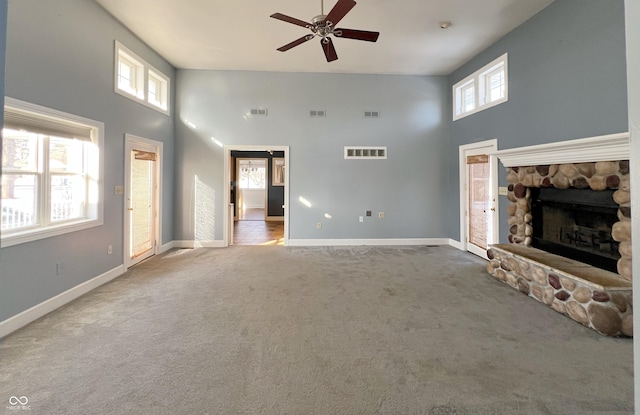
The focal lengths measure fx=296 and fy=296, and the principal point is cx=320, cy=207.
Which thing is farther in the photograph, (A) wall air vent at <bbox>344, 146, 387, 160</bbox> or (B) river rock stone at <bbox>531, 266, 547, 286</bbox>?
(A) wall air vent at <bbox>344, 146, 387, 160</bbox>

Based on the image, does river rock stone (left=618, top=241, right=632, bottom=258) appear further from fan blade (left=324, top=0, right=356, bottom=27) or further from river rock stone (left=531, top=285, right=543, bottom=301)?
fan blade (left=324, top=0, right=356, bottom=27)

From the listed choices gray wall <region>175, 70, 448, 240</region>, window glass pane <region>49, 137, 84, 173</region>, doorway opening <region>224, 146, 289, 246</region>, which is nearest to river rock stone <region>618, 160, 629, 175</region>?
gray wall <region>175, 70, 448, 240</region>

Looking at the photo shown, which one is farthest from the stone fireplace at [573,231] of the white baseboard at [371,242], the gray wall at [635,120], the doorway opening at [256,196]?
the doorway opening at [256,196]

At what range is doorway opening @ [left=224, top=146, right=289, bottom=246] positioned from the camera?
6.28 meters

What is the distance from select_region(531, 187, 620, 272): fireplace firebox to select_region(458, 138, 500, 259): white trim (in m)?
0.79

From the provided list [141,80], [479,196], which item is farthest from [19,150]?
[479,196]

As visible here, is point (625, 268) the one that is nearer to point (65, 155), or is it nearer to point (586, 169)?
point (586, 169)

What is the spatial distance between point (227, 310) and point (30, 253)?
6.65 feet

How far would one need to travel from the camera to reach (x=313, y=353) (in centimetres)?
241

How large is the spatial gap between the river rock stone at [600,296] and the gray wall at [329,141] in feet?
12.2

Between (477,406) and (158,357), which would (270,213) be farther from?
(477,406)

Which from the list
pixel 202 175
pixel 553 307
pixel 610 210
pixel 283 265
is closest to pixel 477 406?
pixel 553 307

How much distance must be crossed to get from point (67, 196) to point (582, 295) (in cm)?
571

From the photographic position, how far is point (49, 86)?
10.3ft
